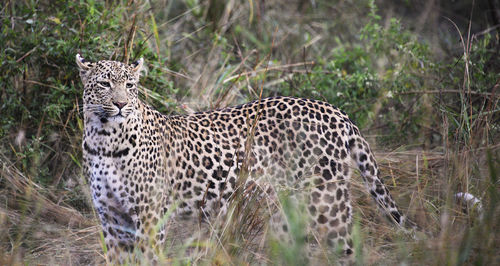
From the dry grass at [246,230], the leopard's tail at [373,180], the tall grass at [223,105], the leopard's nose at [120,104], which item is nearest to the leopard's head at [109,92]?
the leopard's nose at [120,104]

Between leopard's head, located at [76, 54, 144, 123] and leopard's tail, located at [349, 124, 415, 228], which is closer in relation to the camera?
leopard's head, located at [76, 54, 144, 123]

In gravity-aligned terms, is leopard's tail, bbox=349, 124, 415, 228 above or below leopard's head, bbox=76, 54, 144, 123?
below

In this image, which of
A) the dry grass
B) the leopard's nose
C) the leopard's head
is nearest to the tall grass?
the dry grass

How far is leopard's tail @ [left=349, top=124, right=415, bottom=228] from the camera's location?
5.40 metres

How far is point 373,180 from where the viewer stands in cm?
558

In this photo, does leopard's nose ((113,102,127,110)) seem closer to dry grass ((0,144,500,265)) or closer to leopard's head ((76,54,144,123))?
leopard's head ((76,54,144,123))

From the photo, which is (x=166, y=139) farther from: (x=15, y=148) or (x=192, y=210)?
(x=15, y=148)

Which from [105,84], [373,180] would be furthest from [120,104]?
[373,180]

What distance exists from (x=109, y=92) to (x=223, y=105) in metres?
2.97

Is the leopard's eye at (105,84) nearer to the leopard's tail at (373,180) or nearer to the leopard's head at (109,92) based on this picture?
the leopard's head at (109,92)

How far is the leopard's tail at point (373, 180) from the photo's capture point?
5402 mm

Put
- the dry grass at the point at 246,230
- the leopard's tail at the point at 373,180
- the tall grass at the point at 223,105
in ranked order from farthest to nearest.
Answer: the leopard's tail at the point at 373,180, the tall grass at the point at 223,105, the dry grass at the point at 246,230

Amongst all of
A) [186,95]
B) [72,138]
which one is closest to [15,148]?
[72,138]

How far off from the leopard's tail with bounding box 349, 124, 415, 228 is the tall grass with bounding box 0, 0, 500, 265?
15 cm
